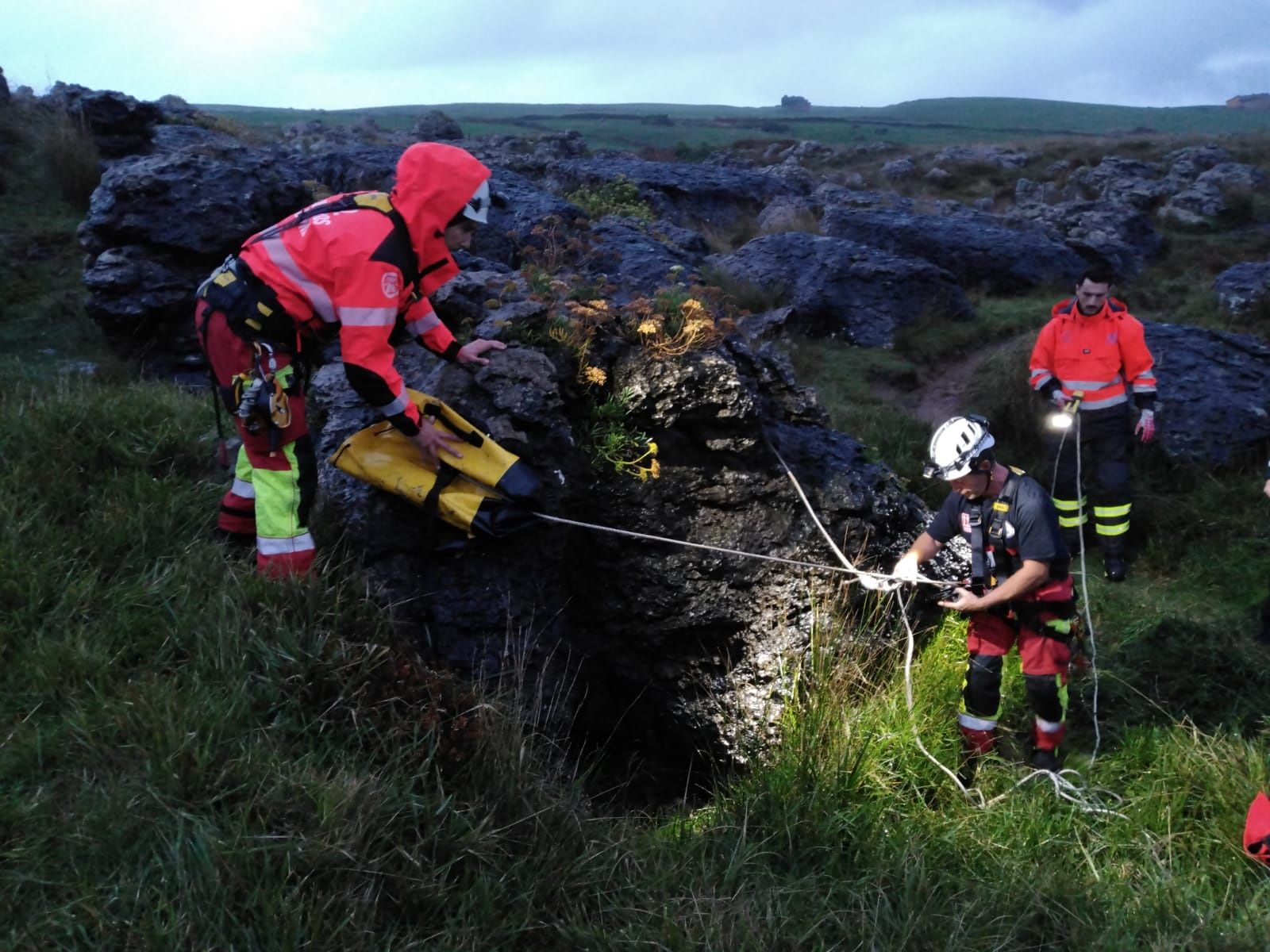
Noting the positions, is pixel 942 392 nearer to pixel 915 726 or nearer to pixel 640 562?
pixel 640 562

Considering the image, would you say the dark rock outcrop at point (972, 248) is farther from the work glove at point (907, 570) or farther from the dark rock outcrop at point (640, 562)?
the work glove at point (907, 570)

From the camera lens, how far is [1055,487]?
25.6ft

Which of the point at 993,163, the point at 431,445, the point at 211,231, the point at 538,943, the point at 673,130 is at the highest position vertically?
the point at 673,130

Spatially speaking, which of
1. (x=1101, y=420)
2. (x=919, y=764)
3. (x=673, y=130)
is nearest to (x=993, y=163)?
(x=1101, y=420)

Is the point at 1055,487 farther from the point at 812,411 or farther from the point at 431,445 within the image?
the point at 431,445

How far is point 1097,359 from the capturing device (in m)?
7.40

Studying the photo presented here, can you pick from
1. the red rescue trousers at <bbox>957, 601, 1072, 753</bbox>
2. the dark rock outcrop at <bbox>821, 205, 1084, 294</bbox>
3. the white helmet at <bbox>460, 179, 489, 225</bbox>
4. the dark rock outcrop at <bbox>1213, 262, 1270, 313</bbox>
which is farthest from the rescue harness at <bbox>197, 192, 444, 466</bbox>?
the dark rock outcrop at <bbox>821, 205, 1084, 294</bbox>

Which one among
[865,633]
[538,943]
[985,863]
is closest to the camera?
[538,943]

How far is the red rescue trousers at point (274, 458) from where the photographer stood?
3789 mm

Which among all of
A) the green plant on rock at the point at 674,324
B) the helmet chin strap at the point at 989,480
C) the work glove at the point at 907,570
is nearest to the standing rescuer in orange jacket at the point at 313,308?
the green plant on rock at the point at 674,324

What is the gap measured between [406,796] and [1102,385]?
6.56 meters

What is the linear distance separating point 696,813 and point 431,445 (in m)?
1.98

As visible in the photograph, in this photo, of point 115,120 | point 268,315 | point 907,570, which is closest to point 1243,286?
point 907,570

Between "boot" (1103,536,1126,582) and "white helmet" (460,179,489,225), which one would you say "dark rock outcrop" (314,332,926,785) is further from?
"boot" (1103,536,1126,582)
